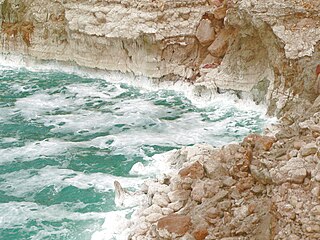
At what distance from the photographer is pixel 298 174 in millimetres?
10305

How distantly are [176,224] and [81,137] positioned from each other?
8836 mm

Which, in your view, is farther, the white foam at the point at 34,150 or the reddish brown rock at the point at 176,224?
the white foam at the point at 34,150

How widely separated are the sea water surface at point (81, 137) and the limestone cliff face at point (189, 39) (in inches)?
36.9

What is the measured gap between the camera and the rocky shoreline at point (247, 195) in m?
9.75

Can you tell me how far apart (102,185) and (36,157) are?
3.27 meters

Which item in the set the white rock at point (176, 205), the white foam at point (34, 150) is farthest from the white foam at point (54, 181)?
the white rock at point (176, 205)

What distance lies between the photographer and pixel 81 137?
19031mm

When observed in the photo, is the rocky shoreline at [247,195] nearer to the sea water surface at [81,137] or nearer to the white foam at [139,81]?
the sea water surface at [81,137]

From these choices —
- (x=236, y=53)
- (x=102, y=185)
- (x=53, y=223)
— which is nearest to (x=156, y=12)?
(x=236, y=53)

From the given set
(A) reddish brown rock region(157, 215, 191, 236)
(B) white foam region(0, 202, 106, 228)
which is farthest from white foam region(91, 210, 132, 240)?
(A) reddish brown rock region(157, 215, 191, 236)

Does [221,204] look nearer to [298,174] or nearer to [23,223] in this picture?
[298,174]

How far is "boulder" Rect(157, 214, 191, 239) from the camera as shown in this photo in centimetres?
1071

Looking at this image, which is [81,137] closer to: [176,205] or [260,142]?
[176,205]

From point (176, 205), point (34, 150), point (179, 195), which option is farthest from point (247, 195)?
point (34, 150)
